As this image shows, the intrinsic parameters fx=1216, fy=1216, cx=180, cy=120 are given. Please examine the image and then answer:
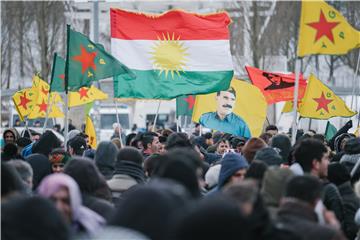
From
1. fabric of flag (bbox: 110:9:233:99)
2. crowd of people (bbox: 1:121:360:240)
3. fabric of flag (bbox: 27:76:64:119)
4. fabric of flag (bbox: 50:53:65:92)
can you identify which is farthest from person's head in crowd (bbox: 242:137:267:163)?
fabric of flag (bbox: 27:76:64:119)

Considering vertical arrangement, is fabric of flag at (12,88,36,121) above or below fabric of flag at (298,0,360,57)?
below

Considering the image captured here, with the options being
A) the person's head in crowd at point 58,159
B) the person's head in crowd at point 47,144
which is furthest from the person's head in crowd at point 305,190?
the person's head in crowd at point 47,144

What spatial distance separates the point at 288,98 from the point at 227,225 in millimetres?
13873

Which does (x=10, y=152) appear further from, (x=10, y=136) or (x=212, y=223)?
(x=212, y=223)

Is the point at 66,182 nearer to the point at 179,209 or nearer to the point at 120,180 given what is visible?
the point at 179,209

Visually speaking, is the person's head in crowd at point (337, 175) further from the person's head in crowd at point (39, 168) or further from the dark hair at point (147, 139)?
the dark hair at point (147, 139)

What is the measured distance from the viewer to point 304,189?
7477 millimetres

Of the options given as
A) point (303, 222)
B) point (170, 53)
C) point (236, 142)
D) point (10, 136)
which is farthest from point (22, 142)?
point (303, 222)

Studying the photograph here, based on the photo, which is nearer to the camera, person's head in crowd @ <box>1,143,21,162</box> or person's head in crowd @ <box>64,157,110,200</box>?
person's head in crowd @ <box>64,157,110,200</box>

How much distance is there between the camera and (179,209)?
5.79 m

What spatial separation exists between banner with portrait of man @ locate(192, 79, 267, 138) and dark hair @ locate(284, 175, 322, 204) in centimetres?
985

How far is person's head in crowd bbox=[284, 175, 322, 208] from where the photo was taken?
7465mm

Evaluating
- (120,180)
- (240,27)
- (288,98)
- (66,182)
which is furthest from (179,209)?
(240,27)

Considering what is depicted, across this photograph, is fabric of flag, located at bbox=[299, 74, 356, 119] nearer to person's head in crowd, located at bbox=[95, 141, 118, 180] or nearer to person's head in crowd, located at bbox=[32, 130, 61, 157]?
person's head in crowd, located at bbox=[32, 130, 61, 157]
